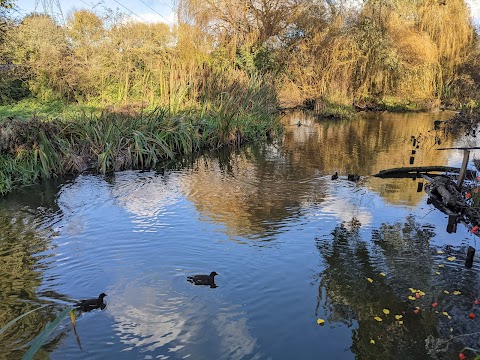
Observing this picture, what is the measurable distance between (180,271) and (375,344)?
88.8 inches

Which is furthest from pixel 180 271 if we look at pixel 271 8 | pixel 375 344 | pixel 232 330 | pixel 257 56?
pixel 271 8

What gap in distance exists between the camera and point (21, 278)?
4.75m

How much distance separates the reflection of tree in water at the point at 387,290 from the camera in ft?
12.1

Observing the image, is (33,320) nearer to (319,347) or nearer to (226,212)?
(319,347)

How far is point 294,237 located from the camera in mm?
6000

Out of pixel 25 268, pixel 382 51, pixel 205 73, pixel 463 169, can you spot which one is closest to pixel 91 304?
pixel 25 268

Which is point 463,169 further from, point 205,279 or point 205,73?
point 205,73

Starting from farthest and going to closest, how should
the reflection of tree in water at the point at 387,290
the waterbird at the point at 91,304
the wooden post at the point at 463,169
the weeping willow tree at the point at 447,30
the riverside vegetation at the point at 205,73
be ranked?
the weeping willow tree at the point at 447,30, the riverside vegetation at the point at 205,73, the wooden post at the point at 463,169, the waterbird at the point at 91,304, the reflection of tree in water at the point at 387,290

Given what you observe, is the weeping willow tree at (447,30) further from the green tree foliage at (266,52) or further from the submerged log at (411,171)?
the submerged log at (411,171)

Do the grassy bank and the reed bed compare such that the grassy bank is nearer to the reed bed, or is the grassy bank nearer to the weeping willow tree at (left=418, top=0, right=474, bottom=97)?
the reed bed

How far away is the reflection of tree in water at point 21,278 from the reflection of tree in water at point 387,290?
105 inches

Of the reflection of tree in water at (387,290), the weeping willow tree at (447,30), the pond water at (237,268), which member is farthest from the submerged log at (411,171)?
the weeping willow tree at (447,30)

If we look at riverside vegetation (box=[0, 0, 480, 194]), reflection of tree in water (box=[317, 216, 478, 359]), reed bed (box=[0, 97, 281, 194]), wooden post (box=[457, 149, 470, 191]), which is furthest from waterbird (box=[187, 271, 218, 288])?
reed bed (box=[0, 97, 281, 194])

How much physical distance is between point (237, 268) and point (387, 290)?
166 centimetres
